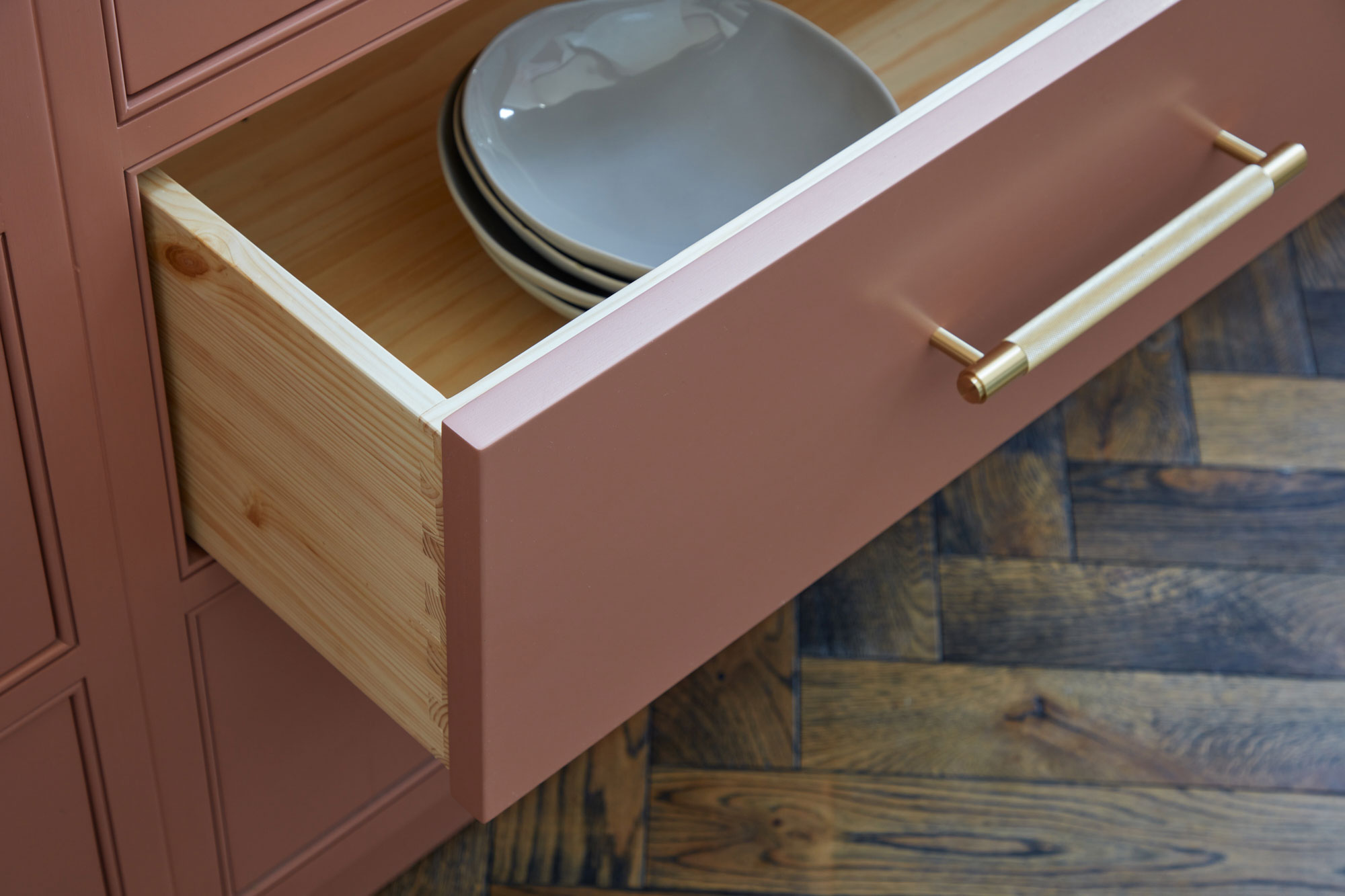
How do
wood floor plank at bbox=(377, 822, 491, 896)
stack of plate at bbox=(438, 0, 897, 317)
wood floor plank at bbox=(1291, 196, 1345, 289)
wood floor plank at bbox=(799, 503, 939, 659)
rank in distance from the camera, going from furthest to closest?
wood floor plank at bbox=(1291, 196, 1345, 289)
wood floor plank at bbox=(799, 503, 939, 659)
wood floor plank at bbox=(377, 822, 491, 896)
stack of plate at bbox=(438, 0, 897, 317)

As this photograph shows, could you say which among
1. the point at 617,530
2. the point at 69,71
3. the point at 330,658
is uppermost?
the point at 69,71

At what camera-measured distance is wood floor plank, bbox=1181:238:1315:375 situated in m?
1.35

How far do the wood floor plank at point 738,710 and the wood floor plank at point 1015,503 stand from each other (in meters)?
0.20

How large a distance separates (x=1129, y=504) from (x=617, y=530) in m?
0.92

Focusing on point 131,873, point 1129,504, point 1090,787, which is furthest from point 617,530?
point 1129,504

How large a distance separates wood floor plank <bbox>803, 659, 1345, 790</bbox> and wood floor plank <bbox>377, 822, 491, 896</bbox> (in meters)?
0.27

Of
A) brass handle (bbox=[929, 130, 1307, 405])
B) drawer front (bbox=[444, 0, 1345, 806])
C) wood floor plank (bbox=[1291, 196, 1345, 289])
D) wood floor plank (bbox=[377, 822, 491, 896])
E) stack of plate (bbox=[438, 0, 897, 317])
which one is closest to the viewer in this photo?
drawer front (bbox=[444, 0, 1345, 806])

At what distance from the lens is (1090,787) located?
107cm

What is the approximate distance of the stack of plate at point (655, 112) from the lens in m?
0.64

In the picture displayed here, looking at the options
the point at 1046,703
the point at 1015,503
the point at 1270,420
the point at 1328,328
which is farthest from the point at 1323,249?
the point at 1046,703

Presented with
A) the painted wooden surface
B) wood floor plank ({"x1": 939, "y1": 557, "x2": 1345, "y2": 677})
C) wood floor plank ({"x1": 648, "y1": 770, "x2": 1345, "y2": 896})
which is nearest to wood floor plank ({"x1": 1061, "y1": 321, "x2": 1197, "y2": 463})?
wood floor plank ({"x1": 939, "y1": 557, "x2": 1345, "y2": 677})

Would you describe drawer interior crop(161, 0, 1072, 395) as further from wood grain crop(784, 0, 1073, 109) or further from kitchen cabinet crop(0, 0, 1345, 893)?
wood grain crop(784, 0, 1073, 109)

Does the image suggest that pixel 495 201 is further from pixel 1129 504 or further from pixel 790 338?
pixel 1129 504

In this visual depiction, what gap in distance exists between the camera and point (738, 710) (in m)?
1.10
